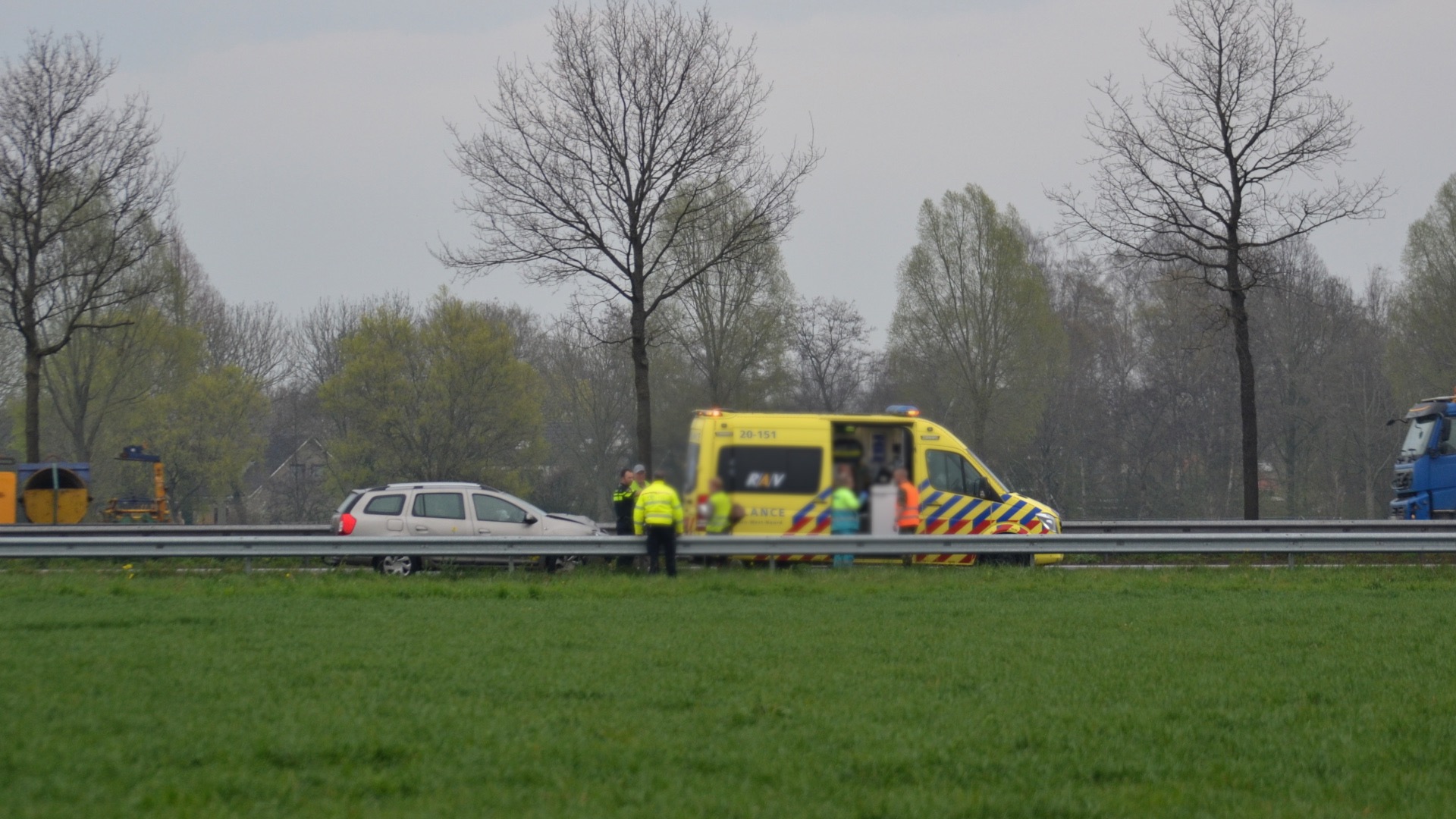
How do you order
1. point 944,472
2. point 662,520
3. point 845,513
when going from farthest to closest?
1. point 944,472
2. point 845,513
3. point 662,520

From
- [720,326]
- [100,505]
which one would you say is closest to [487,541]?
[720,326]

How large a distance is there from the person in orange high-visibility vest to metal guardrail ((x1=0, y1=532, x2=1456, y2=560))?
0.77 m

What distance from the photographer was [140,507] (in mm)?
37062

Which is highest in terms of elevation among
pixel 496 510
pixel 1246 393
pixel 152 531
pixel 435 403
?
pixel 435 403

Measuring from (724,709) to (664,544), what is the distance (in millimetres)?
9207

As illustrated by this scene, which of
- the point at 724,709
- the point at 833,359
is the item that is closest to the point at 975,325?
the point at 833,359

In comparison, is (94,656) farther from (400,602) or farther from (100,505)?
(100,505)

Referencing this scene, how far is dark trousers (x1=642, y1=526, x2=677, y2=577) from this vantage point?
16469 mm

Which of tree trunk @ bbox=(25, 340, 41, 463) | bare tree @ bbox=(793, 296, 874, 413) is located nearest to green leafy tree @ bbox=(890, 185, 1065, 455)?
bare tree @ bbox=(793, 296, 874, 413)

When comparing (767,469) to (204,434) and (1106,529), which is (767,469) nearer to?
(1106,529)

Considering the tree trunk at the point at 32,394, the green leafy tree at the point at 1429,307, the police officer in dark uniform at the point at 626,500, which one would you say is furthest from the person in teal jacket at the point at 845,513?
the green leafy tree at the point at 1429,307

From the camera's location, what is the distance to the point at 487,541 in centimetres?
1686

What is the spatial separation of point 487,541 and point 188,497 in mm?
36925

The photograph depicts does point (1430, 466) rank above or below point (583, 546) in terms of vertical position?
above
